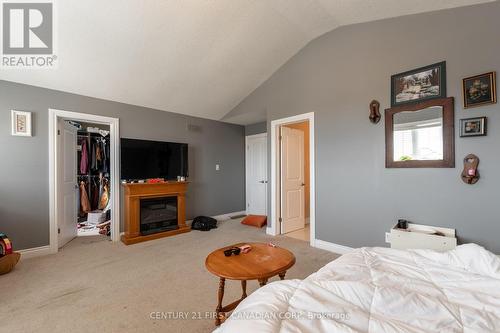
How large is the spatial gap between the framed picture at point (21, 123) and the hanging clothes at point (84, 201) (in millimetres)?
2411

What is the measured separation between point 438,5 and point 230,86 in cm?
301

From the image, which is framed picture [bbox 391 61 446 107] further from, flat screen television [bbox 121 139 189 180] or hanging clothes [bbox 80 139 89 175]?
hanging clothes [bbox 80 139 89 175]

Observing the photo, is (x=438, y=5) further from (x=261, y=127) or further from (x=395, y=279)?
(x=261, y=127)

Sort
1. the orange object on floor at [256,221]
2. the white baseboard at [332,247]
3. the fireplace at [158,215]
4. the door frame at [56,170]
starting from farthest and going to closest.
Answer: the orange object on floor at [256,221], the fireplace at [158,215], the door frame at [56,170], the white baseboard at [332,247]

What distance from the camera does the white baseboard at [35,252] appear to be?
3.06 m

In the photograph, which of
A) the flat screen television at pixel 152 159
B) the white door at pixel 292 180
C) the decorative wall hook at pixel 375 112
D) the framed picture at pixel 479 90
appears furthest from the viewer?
the white door at pixel 292 180

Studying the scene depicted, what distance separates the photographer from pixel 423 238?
2.27 m

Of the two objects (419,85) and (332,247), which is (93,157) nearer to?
(332,247)

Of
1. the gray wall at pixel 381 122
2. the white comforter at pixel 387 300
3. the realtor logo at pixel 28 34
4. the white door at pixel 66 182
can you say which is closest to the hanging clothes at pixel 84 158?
the white door at pixel 66 182

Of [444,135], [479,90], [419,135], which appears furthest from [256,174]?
[479,90]

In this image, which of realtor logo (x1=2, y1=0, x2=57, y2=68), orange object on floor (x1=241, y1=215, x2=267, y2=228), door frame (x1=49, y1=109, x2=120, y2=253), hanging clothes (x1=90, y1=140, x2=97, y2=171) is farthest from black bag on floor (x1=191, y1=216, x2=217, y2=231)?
realtor logo (x1=2, y1=0, x2=57, y2=68)

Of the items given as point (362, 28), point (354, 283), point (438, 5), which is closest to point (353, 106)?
point (362, 28)

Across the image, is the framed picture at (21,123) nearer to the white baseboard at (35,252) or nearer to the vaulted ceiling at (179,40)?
the vaulted ceiling at (179,40)

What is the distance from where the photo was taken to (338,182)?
3.24 meters
